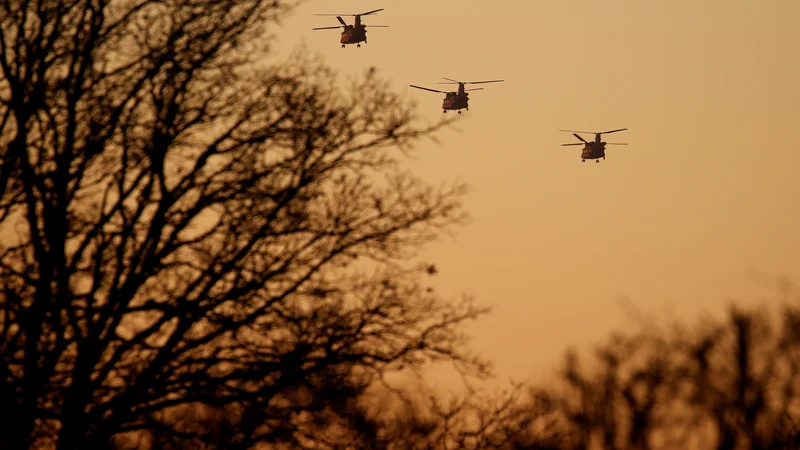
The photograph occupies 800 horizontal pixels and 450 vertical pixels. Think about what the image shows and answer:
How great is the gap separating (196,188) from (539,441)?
174 inches

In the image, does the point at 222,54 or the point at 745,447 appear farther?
the point at 745,447

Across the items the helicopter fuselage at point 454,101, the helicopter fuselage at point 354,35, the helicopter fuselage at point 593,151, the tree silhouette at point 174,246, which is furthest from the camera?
the helicopter fuselage at point 593,151

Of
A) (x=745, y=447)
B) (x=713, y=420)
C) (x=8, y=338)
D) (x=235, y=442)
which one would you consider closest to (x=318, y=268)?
(x=235, y=442)

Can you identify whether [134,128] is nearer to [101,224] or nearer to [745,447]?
[101,224]

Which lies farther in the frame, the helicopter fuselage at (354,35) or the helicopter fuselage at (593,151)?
the helicopter fuselage at (593,151)

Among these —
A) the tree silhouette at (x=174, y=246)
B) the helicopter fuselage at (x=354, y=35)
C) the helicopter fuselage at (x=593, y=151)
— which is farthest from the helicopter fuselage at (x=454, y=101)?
the tree silhouette at (x=174, y=246)

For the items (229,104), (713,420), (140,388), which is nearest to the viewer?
(140,388)

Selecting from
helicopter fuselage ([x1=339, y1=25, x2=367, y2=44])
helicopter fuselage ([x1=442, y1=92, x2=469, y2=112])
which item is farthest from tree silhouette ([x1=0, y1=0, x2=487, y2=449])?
helicopter fuselage ([x1=442, y1=92, x2=469, y2=112])

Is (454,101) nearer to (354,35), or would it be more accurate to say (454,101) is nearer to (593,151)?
(593,151)

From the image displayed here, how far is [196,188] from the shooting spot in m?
18.6

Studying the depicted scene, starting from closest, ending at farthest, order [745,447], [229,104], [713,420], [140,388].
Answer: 1. [140,388]
2. [229,104]
3. [745,447]
4. [713,420]

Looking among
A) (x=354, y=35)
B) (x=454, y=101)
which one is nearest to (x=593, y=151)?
(x=454, y=101)

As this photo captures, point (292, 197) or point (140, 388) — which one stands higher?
point (292, 197)

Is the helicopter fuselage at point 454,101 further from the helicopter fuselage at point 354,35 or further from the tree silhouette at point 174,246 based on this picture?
the tree silhouette at point 174,246
